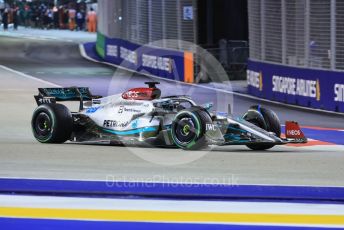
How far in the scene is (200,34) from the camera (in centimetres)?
3675

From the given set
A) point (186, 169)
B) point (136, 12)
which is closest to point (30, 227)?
point (186, 169)

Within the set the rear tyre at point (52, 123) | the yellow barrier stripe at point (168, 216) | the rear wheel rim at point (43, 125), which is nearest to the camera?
the yellow barrier stripe at point (168, 216)

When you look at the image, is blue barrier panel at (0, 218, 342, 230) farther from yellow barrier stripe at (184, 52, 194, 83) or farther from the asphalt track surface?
yellow barrier stripe at (184, 52, 194, 83)

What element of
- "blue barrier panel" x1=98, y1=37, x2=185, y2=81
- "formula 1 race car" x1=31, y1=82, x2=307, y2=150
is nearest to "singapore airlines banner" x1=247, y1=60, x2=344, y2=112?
"blue barrier panel" x1=98, y1=37, x2=185, y2=81

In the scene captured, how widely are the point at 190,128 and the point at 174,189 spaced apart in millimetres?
3072

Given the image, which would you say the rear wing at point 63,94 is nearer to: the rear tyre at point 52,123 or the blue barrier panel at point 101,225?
the rear tyre at point 52,123

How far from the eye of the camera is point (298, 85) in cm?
2497

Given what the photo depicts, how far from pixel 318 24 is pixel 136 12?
55.9ft

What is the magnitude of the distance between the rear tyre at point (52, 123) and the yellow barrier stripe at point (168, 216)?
17.1ft

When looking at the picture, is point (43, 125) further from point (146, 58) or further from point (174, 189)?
point (146, 58)

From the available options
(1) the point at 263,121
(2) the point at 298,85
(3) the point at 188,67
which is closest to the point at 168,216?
(1) the point at 263,121

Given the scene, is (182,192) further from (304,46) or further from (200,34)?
(200,34)

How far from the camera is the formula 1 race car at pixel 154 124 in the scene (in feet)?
45.2

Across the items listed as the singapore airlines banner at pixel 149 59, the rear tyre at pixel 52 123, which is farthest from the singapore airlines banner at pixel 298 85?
the rear tyre at pixel 52 123
